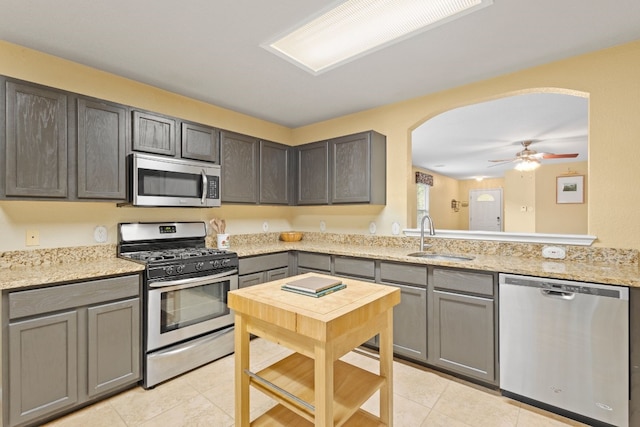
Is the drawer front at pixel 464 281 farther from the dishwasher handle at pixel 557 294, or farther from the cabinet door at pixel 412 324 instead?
the dishwasher handle at pixel 557 294

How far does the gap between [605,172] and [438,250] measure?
138cm

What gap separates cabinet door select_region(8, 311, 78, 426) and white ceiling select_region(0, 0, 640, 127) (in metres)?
1.85

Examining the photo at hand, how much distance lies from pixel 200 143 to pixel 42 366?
2042mm

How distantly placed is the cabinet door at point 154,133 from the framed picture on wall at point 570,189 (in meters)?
7.74

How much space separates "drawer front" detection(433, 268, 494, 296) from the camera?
86.7 inches

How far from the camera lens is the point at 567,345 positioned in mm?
1889

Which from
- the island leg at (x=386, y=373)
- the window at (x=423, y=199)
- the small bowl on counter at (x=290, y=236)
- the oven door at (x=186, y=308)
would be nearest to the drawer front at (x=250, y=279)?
the oven door at (x=186, y=308)

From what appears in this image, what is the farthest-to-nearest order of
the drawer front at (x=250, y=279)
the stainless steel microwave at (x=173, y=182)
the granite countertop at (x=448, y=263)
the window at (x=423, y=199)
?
the window at (x=423, y=199) < the drawer front at (x=250, y=279) < the stainless steel microwave at (x=173, y=182) < the granite countertop at (x=448, y=263)

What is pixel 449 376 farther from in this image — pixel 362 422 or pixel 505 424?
pixel 362 422

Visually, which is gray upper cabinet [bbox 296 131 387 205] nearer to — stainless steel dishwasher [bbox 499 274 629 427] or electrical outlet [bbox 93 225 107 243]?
stainless steel dishwasher [bbox 499 274 629 427]

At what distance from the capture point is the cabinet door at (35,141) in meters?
1.99

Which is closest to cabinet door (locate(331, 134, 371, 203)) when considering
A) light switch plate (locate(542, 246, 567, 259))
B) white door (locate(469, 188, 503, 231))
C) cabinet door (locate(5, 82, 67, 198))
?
light switch plate (locate(542, 246, 567, 259))

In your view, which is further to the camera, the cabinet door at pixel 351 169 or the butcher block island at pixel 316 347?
the cabinet door at pixel 351 169

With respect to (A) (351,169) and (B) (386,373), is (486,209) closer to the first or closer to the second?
(A) (351,169)
